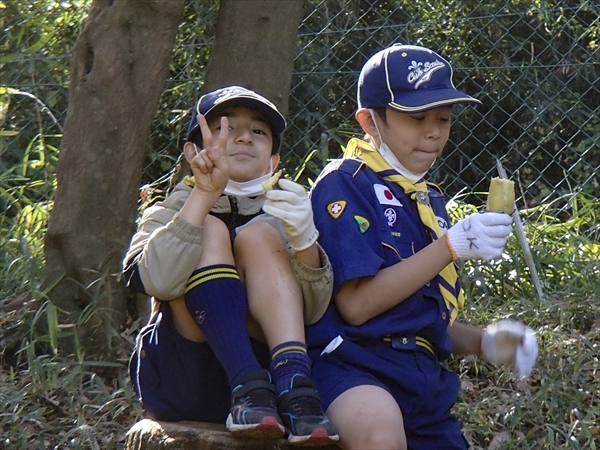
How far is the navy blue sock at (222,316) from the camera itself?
2.41m

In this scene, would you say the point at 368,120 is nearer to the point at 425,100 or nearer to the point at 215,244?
the point at 425,100

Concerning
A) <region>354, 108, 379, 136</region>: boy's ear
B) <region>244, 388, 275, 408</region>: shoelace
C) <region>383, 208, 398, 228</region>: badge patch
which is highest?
<region>354, 108, 379, 136</region>: boy's ear

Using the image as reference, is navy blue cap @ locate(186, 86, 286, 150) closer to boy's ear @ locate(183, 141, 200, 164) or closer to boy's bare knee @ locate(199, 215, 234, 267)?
boy's ear @ locate(183, 141, 200, 164)

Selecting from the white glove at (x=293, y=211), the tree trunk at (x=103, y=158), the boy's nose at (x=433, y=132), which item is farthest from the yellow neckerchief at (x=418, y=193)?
the tree trunk at (x=103, y=158)

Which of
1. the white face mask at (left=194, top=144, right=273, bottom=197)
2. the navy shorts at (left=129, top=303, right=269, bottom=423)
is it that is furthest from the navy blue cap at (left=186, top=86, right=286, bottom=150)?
the navy shorts at (left=129, top=303, right=269, bottom=423)

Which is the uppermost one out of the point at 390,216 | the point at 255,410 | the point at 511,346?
the point at 390,216

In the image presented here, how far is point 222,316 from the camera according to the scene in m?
2.42

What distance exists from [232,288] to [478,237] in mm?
617

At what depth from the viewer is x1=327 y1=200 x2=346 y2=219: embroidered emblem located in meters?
2.67

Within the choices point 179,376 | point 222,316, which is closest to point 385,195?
point 222,316

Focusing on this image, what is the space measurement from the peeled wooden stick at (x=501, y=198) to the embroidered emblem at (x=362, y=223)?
0.33 m

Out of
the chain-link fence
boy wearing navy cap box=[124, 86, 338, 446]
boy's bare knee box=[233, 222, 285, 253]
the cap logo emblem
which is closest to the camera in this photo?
boy wearing navy cap box=[124, 86, 338, 446]

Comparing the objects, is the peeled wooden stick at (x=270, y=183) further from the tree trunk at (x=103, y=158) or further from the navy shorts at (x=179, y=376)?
the tree trunk at (x=103, y=158)

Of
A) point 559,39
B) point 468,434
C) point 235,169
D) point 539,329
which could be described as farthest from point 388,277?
point 559,39
